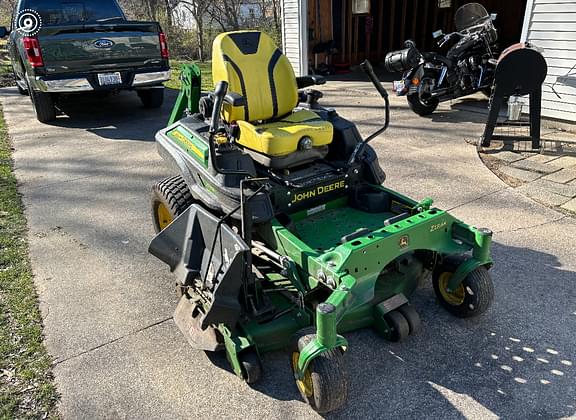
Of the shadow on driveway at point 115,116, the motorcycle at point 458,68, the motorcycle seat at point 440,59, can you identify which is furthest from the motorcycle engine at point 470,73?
the shadow on driveway at point 115,116

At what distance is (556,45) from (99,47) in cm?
610

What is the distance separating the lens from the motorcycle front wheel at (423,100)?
7.16m

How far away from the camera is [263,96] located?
11.9ft

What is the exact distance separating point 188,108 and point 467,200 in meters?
2.57

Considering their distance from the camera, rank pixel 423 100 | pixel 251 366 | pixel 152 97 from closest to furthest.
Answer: pixel 251 366 < pixel 423 100 < pixel 152 97

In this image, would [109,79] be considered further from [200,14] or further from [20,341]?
[200,14]

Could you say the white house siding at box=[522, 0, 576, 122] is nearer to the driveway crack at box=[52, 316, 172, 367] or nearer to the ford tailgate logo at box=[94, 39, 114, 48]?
the ford tailgate logo at box=[94, 39, 114, 48]

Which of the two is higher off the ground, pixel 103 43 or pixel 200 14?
pixel 200 14

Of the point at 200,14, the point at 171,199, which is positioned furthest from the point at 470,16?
the point at 200,14

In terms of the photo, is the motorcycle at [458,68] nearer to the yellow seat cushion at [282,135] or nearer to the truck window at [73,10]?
the yellow seat cushion at [282,135]

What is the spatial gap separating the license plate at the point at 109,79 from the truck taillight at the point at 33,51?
0.74 meters

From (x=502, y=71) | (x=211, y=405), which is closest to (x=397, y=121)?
(x=502, y=71)

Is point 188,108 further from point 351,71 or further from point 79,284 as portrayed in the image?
point 351,71

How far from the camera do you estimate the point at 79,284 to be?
3355 mm
